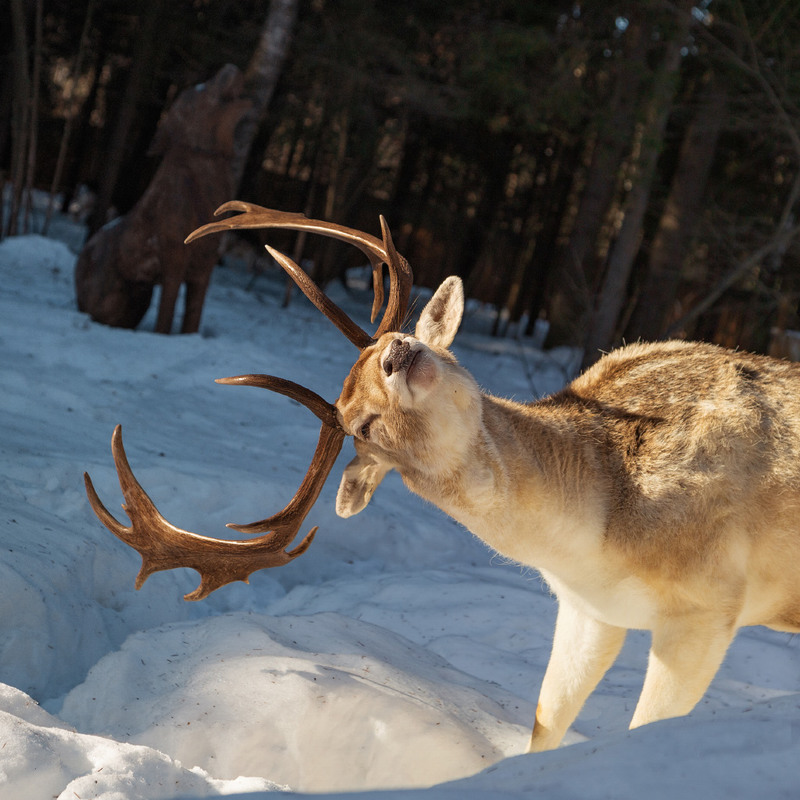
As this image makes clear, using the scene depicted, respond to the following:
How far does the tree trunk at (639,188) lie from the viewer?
9.62 m

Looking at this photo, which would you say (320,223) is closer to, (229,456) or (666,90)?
(229,456)

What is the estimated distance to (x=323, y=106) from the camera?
12688mm

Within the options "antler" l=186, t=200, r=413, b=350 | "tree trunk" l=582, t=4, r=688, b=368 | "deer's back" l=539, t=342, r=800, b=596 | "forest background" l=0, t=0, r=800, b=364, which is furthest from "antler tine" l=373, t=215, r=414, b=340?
"tree trunk" l=582, t=4, r=688, b=368

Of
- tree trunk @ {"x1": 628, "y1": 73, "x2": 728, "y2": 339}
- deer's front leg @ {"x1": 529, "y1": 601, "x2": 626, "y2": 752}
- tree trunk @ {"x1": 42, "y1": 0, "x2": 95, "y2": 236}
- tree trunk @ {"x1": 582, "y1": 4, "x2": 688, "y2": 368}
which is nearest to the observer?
deer's front leg @ {"x1": 529, "y1": 601, "x2": 626, "y2": 752}

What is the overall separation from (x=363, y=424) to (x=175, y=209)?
5.67 metres

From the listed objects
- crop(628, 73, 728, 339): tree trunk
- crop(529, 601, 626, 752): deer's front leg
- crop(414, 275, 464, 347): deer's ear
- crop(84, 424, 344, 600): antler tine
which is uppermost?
crop(628, 73, 728, 339): tree trunk

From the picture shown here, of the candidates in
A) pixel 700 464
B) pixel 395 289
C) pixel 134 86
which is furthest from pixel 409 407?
pixel 134 86

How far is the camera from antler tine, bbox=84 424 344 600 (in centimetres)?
284

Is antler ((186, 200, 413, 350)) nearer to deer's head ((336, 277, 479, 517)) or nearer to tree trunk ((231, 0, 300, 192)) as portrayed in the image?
deer's head ((336, 277, 479, 517))

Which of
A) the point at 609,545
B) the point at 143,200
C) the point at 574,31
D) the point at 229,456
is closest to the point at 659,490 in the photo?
the point at 609,545

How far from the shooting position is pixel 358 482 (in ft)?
9.43

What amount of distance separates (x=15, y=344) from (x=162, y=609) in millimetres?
3586

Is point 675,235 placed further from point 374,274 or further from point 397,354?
point 397,354

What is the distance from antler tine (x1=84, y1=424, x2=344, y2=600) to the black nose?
1.39 feet
